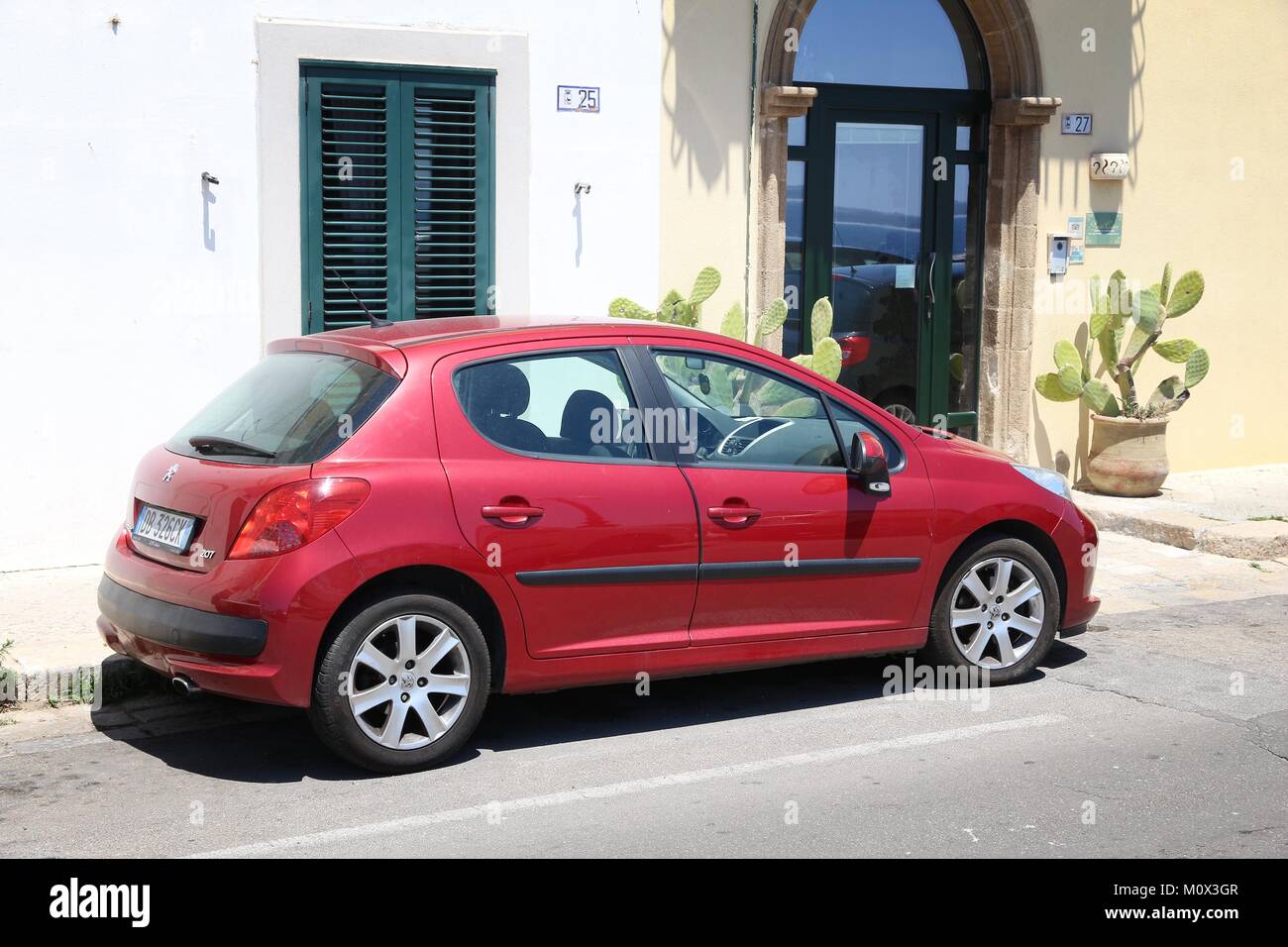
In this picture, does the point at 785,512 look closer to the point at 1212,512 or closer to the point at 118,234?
the point at 118,234

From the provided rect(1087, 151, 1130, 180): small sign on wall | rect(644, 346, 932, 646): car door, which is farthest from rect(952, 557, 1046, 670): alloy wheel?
rect(1087, 151, 1130, 180): small sign on wall

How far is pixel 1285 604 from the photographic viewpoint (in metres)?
8.52

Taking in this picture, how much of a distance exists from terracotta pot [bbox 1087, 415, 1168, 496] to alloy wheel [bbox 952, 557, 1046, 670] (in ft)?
16.7

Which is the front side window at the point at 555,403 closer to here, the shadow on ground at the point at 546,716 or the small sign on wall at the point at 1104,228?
the shadow on ground at the point at 546,716

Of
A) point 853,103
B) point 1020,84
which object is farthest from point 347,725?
point 1020,84

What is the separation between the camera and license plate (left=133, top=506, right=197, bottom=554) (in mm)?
5441

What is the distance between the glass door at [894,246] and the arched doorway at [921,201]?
11 millimetres

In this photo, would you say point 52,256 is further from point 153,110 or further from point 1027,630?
point 1027,630

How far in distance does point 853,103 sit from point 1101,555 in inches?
153

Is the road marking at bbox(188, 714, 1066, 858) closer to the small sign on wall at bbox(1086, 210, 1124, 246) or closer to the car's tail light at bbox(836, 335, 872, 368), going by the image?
the car's tail light at bbox(836, 335, 872, 368)

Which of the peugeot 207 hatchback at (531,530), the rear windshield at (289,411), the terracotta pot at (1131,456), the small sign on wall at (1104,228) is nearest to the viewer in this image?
the peugeot 207 hatchback at (531,530)

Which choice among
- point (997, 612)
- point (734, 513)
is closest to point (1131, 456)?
point (997, 612)

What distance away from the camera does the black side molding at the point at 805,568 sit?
232 inches

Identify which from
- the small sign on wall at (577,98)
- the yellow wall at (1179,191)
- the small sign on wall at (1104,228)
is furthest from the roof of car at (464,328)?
the small sign on wall at (1104,228)
